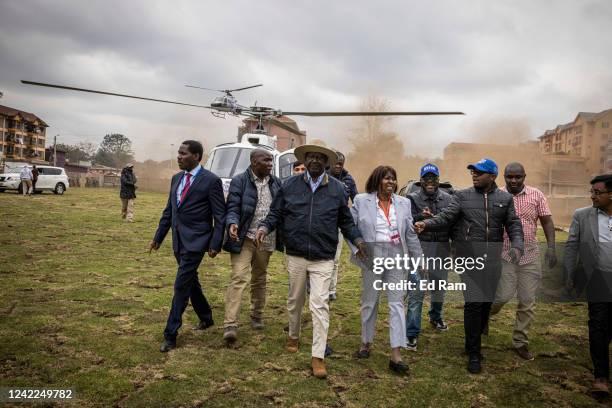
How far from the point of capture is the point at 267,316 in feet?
19.5

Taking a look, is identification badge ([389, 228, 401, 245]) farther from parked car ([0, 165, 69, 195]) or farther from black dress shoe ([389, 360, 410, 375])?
parked car ([0, 165, 69, 195])

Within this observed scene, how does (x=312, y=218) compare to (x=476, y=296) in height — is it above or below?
above

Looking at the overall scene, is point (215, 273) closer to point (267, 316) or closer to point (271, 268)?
point (271, 268)

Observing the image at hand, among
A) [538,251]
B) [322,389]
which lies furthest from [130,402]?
[538,251]

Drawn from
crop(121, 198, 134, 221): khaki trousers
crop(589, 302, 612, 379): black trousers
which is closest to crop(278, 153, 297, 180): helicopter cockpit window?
crop(121, 198, 134, 221): khaki trousers

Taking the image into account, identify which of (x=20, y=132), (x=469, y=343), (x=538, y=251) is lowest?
(x=469, y=343)

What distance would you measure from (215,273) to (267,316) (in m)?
2.79

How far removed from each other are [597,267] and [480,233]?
113 centimetres

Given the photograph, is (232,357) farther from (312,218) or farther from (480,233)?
(480,233)

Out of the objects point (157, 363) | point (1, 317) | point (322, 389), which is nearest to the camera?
point (322, 389)

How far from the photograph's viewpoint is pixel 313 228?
4383mm

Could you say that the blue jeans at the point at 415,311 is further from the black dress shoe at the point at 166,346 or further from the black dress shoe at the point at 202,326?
the black dress shoe at the point at 166,346

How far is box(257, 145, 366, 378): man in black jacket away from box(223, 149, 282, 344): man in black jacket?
1.55 ft

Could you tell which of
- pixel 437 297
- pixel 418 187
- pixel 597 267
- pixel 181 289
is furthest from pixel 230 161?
pixel 597 267
